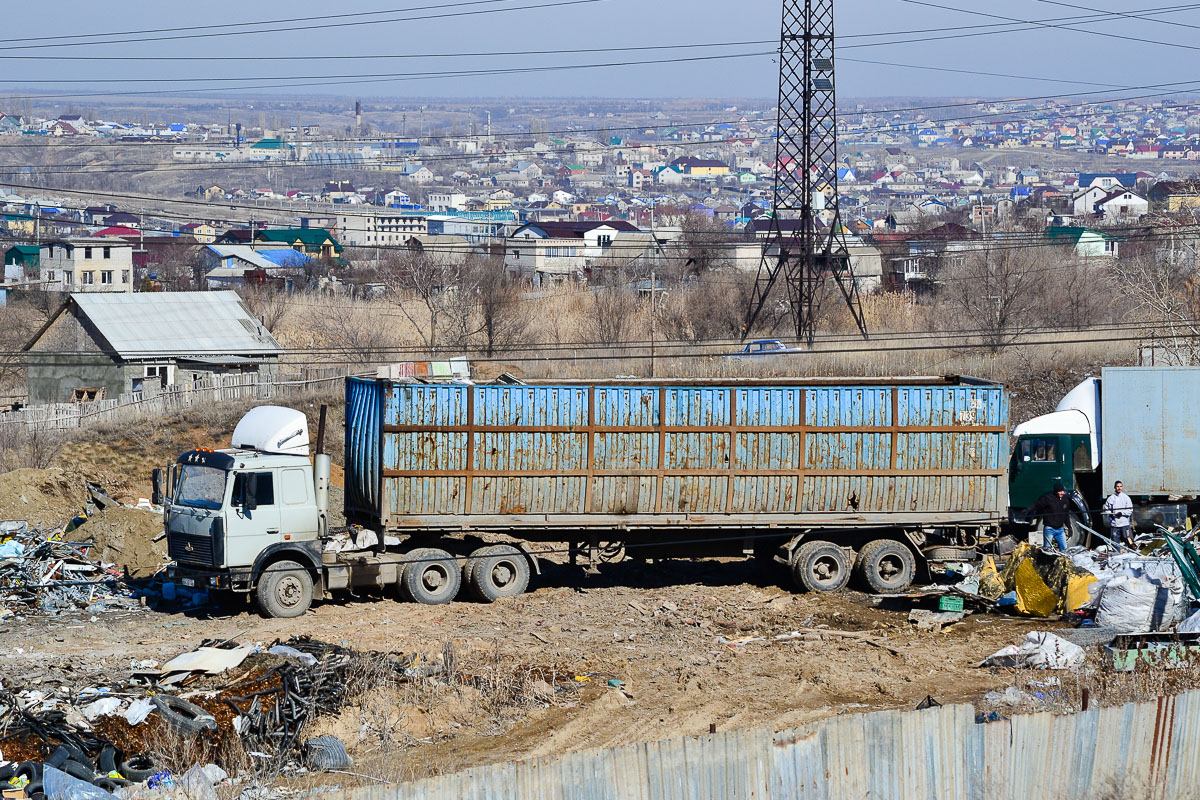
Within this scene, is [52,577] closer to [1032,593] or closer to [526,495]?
[526,495]

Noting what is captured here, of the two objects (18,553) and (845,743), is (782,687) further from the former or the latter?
(18,553)

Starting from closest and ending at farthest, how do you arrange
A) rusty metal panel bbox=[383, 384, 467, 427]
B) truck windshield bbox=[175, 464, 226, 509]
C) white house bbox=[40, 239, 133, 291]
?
1. truck windshield bbox=[175, 464, 226, 509]
2. rusty metal panel bbox=[383, 384, 467, 427]
3. white house bbox=[40, 239, 133, 291]

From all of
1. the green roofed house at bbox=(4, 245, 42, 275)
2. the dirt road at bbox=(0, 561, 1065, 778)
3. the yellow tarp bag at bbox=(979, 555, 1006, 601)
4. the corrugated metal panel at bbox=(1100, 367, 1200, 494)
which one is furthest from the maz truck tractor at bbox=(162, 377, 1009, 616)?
the green roofed house at bbox=(4, 245, 42, 275)

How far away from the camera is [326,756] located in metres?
12.5

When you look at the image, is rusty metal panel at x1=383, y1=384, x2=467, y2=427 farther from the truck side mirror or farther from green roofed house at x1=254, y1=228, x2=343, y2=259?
green roofed house at x1=254, y1=228, x2=343, y2=259

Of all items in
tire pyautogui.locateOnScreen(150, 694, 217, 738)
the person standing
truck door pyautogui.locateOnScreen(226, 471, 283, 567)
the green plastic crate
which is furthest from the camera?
the person standing

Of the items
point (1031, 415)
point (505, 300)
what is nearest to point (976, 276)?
point (505, 300)

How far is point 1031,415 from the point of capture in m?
37.0

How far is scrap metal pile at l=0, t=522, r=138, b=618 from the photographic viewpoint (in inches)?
763

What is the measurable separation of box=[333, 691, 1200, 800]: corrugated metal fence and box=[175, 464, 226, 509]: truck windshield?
9798mm

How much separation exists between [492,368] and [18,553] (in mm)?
28619

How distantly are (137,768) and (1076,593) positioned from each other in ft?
38.4

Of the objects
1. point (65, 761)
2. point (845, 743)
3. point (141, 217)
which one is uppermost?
point (141, 217)

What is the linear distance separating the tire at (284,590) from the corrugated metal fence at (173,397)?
20.7 meters
